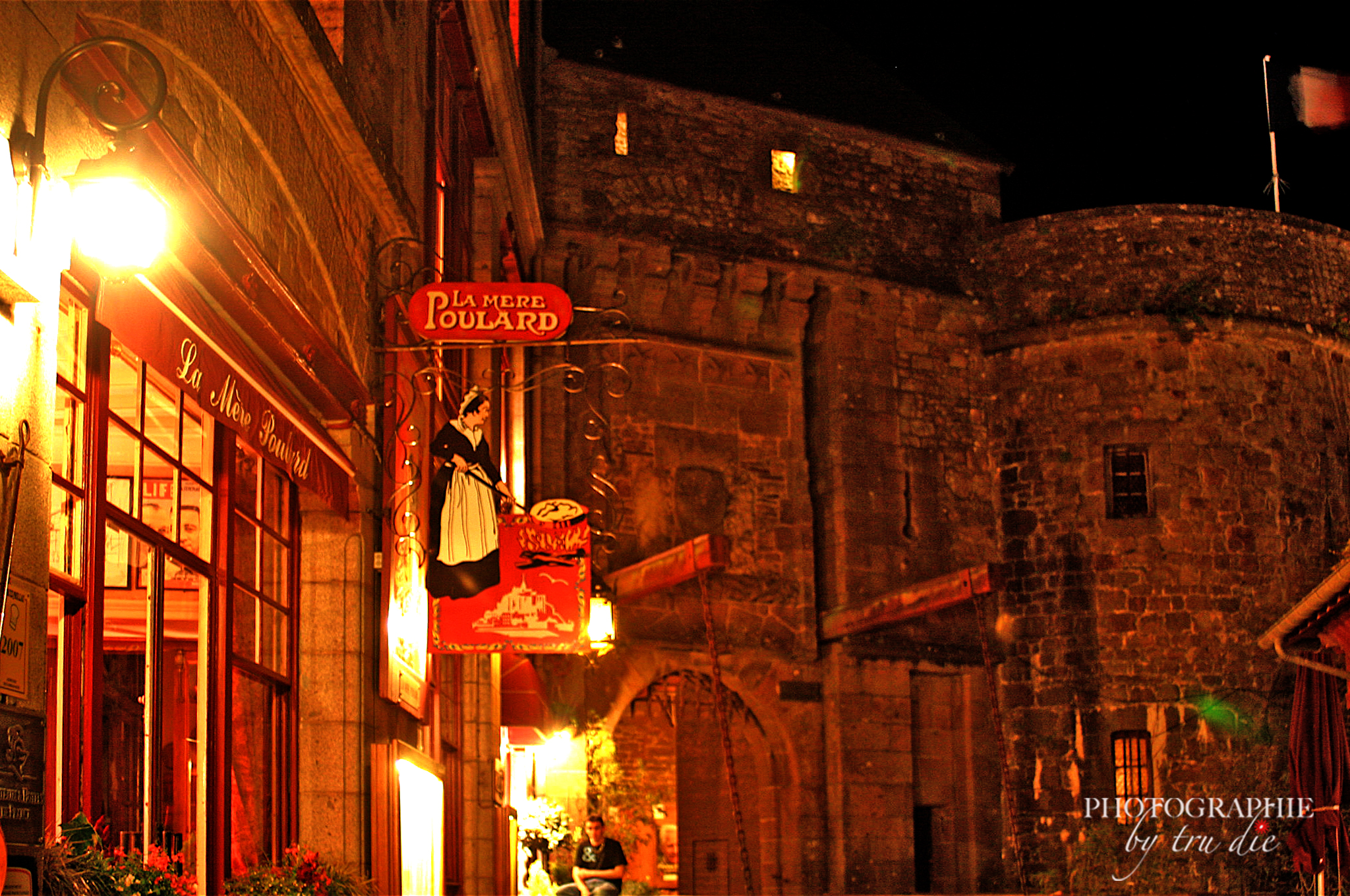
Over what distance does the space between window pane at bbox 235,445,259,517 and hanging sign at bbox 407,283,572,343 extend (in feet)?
3.81

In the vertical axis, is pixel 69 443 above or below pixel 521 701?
above

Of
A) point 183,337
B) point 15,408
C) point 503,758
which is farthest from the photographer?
point 503,758

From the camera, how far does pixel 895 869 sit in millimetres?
17672

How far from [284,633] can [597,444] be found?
11.2 meters

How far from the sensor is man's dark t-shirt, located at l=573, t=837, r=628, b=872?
11.7 metres

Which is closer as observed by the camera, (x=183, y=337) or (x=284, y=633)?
(x=183, y=337)

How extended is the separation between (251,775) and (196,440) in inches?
48.2

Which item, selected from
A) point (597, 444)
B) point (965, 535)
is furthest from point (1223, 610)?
point (597, 444)

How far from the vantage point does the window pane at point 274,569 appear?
6262 millimetres

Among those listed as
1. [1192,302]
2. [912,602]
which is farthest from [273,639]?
[1192,302]

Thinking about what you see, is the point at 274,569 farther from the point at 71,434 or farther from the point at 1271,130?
the point at 1271,130

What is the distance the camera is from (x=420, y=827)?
27.0 feet

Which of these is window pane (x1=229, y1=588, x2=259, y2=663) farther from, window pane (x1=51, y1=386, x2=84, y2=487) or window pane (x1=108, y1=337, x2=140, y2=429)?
window pane (x1=51, y1=386, x2=84, y2=487)

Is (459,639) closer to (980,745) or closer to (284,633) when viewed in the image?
(284,633)
